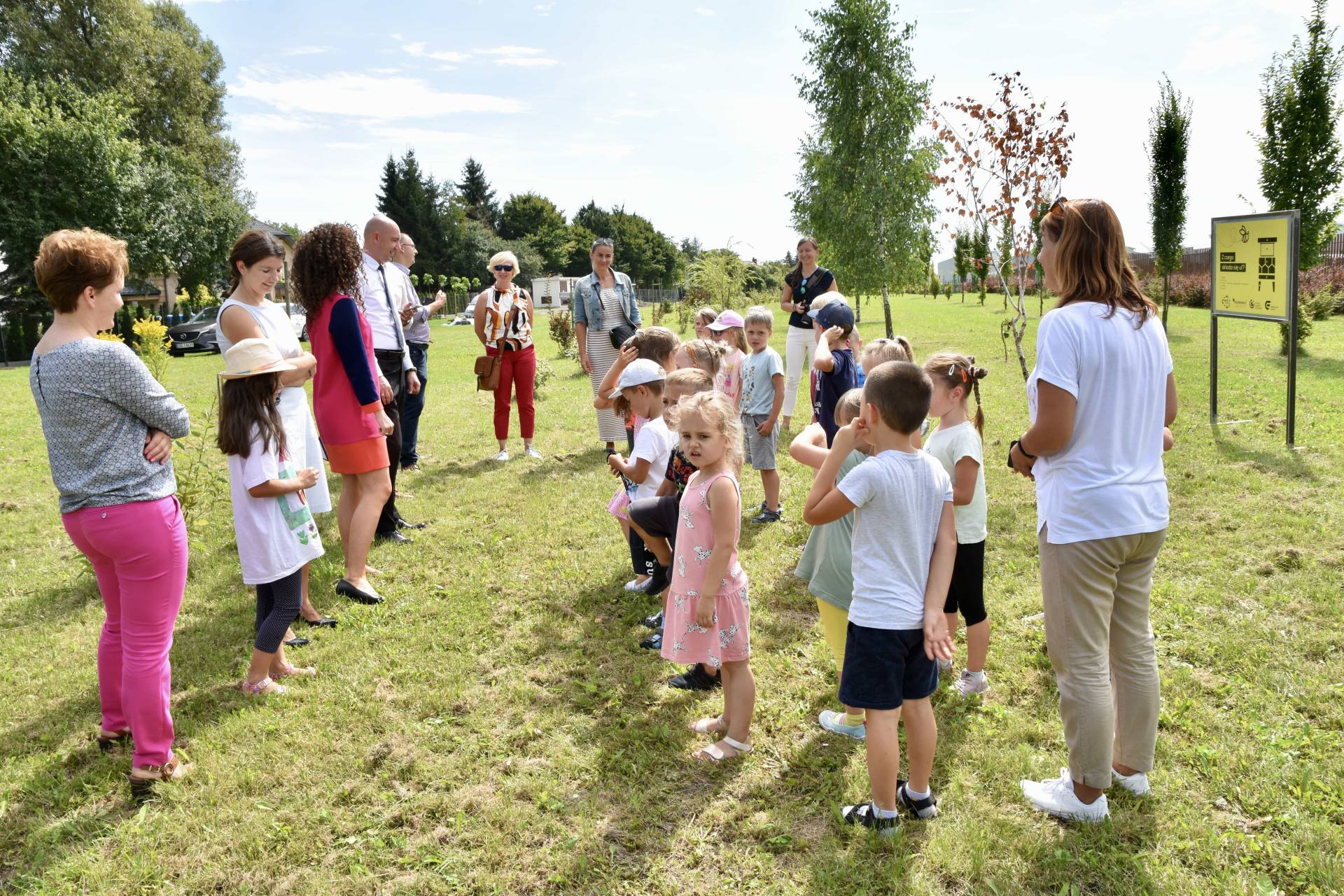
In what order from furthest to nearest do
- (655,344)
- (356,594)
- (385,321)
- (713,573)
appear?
Answer: (385,321) → (356,594) → (655,344) → (713,573)

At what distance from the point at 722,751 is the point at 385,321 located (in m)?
4.41

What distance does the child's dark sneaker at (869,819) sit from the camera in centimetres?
267

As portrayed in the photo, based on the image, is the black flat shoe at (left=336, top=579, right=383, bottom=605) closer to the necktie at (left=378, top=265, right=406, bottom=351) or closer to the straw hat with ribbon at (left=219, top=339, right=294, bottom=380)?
the straw hat with ribbon at (left=219, top=339, right=294, bottom=380)

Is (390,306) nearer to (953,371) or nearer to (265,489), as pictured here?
(265,489)

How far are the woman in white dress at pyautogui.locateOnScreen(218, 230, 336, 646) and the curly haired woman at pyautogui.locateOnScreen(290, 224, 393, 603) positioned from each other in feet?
0.83

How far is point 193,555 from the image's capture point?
18.1ft

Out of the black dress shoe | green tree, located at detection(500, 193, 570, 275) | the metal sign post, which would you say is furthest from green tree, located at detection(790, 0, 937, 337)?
green tree, located at detection(500, 193, 570, 275)

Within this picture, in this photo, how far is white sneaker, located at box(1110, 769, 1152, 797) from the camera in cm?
281

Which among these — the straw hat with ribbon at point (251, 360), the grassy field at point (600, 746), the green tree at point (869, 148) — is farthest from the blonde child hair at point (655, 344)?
the green tree at point (869, 148)

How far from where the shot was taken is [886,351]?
12.0 feet

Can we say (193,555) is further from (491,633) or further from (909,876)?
(909,876)

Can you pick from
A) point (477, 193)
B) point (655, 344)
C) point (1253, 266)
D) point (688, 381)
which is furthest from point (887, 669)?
point (477, 193)

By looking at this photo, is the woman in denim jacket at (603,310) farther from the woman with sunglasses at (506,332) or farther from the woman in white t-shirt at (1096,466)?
the woman in white t-shirt at (1096,466)

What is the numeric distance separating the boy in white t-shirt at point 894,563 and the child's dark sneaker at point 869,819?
12cm
